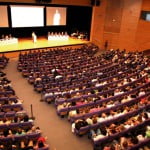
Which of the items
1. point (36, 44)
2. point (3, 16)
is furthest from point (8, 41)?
point (36, 44)

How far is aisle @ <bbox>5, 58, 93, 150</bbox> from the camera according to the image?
25.7 feet

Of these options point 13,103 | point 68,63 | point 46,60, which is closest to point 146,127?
point 13,103

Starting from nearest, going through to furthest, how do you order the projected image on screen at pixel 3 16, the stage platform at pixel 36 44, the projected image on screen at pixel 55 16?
the stage platform at pixel 36 44 → the projected image on screen at pixel 3 16 → the projected image on screen at pixel 55 16

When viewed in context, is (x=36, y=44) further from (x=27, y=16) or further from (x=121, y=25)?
(x=121, y=25)

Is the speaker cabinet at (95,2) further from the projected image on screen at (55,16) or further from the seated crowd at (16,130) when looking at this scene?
the seated crowd at (16,130)

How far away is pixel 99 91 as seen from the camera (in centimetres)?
1078

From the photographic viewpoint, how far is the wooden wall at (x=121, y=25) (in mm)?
19906

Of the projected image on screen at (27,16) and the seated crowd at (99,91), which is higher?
the projected image on screen at (27,16)

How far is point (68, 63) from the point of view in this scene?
48.6 ft

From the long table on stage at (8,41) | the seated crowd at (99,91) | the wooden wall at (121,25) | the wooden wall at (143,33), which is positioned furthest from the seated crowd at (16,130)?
the wooden wall at (143,33)

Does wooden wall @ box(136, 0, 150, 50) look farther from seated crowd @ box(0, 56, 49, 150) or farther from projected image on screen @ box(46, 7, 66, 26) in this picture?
seated crowd @ box(0, 56, 49, 150)

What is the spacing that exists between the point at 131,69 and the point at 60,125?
734cm

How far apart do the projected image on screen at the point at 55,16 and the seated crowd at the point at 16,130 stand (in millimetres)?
13631

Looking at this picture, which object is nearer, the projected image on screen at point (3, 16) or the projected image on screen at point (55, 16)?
the projected image on screen at point (3, 16)
